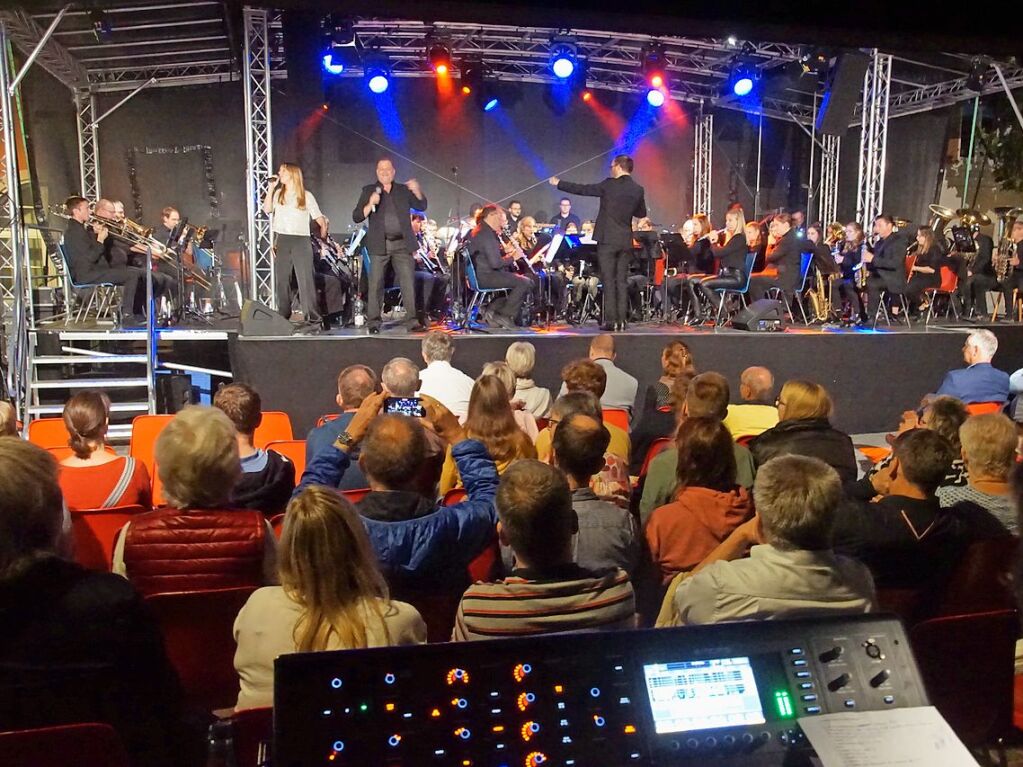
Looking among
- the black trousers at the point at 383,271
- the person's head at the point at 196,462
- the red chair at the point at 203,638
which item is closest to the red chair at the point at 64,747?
the red chair at the point at 203,638

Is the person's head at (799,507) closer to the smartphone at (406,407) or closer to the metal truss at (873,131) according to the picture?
the smartphone at (406,407)

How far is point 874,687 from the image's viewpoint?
3.51ft

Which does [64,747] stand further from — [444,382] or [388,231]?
[388,231]

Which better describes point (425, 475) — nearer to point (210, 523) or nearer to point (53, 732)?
point (210, 523)

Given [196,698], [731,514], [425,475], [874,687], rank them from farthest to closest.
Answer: [425,475] → [731,514] → [196,698] → [874,687]

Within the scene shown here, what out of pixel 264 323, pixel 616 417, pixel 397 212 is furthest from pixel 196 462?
pixel 397 212

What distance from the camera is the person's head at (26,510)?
1810mm

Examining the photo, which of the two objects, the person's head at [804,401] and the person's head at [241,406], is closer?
the person's head at [241,406]

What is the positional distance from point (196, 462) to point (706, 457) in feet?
5.43

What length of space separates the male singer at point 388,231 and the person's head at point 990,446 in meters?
5.83

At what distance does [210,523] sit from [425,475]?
3.06 ft

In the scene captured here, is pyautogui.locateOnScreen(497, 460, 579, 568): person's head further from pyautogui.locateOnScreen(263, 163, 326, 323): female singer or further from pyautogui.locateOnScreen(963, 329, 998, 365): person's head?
pyautogui.locateOnScreen(263, 163, 326, 323): female singer

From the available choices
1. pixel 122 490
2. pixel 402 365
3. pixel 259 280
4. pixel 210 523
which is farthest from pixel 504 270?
pixel 210 523

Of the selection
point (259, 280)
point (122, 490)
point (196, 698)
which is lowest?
point (196, 698)
